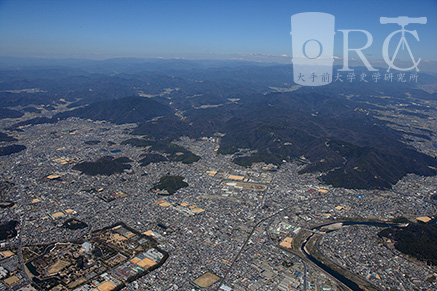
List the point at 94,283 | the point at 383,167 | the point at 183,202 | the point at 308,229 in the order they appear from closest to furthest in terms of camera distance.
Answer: the point at 94,283
the point at 308,229
the point at 183,202
the point at 383,167

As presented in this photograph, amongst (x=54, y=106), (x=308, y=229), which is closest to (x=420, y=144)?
(x=308, y=229)

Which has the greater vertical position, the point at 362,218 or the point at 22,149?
the point at 22,149

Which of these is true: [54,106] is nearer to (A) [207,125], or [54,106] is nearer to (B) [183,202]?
(A) [207,125]

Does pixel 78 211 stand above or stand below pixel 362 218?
above

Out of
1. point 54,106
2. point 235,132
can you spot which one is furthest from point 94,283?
point 54,106

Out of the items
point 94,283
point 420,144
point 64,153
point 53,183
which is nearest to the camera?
point 94,283

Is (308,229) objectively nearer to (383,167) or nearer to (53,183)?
(383,167)

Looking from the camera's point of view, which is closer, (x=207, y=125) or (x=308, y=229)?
(x=308, y=229)
